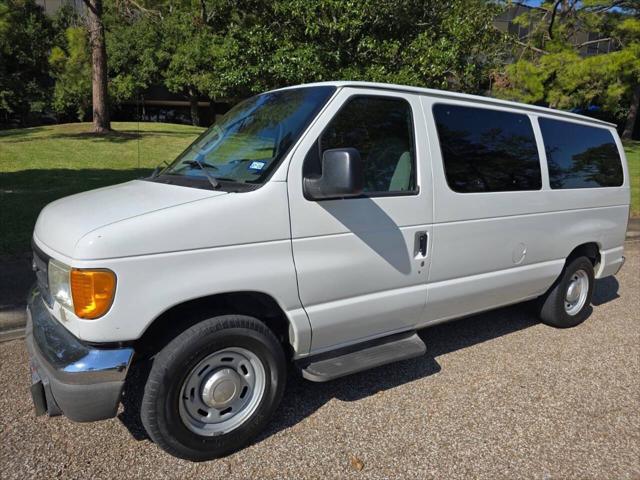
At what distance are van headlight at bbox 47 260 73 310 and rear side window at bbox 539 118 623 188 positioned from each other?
384 centimetres

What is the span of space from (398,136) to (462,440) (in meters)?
2.02

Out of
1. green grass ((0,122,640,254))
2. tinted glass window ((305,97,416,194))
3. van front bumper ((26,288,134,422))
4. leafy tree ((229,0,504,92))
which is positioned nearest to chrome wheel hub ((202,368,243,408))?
van front bumper ((26,288,134,422))

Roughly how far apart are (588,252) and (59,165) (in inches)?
485

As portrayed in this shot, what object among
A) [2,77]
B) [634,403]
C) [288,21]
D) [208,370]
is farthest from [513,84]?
[2,77]

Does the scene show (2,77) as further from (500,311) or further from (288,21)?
(500,311)

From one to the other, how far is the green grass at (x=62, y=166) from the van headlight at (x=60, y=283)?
432cm

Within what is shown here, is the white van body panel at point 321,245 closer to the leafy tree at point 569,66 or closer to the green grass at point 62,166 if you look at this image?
the green grass at point 62,166

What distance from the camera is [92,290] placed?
8.21ft

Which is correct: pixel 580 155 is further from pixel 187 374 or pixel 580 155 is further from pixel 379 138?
pixel 187 374

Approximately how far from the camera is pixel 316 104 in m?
3.23

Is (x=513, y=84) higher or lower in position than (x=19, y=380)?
higher

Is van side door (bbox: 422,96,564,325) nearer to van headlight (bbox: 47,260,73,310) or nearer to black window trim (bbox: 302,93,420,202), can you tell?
black window trim (bbox: 302,93,420,202)

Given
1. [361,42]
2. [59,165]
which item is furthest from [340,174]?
[59,165]

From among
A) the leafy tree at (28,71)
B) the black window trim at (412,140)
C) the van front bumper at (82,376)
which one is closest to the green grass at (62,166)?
the van front bumper at (82,376)
